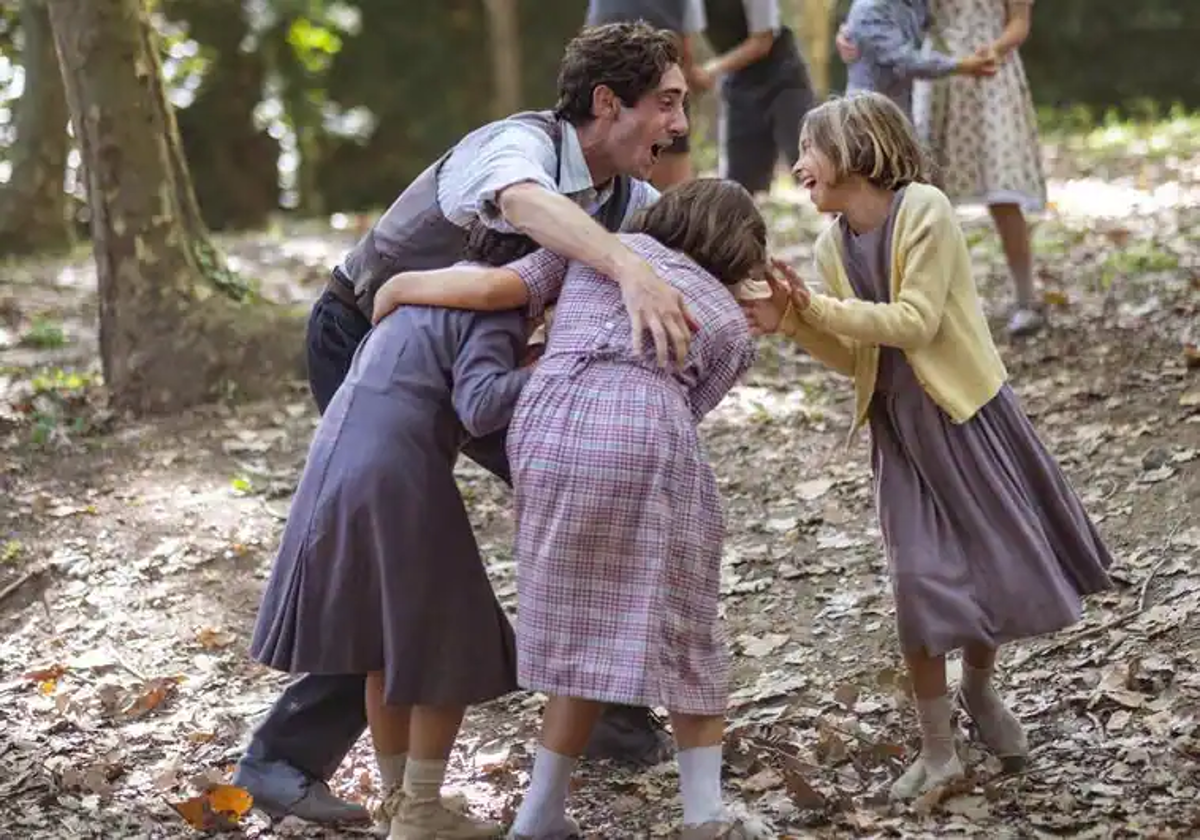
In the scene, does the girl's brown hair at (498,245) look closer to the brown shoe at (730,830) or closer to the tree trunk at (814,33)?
the brown shoe at (730,830)

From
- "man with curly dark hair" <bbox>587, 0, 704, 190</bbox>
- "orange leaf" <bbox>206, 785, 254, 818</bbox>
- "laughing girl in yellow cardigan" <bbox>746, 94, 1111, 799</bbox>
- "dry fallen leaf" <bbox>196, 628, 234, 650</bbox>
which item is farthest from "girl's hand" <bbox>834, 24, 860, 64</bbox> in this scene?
"orange leaf" <bbox>206, 785, 254, 818</bbox>

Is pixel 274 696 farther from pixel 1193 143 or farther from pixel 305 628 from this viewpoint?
pixel 1193 143

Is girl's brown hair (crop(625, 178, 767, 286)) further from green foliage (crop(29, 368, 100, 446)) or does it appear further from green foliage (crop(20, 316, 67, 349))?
green foliage (crop(20, 316, 67, 349))

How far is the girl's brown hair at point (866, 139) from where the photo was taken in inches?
141

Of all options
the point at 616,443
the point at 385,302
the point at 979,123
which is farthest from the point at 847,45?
the point at 616,443

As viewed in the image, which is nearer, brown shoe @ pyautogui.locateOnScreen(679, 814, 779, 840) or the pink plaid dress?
the pink plaid dress

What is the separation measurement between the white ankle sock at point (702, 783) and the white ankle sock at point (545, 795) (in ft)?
0.82

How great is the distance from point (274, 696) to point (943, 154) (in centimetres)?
356

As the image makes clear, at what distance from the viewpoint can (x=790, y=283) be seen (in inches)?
137

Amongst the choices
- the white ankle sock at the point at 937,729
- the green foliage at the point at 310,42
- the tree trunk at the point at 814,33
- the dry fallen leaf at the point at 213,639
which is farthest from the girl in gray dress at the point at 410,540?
the green foliage at the point at 310,42

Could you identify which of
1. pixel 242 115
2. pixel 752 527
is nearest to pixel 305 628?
pixel 752 527

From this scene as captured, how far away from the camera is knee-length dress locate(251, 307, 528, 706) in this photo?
3395 millimetres

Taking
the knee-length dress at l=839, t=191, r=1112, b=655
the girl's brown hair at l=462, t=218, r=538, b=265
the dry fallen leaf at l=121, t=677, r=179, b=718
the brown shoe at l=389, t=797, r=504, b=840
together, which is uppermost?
the girl's brown hair at l=462, t=218, r=538, b=265

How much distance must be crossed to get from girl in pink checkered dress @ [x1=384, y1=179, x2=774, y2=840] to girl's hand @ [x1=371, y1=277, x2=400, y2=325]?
0.32 ft
